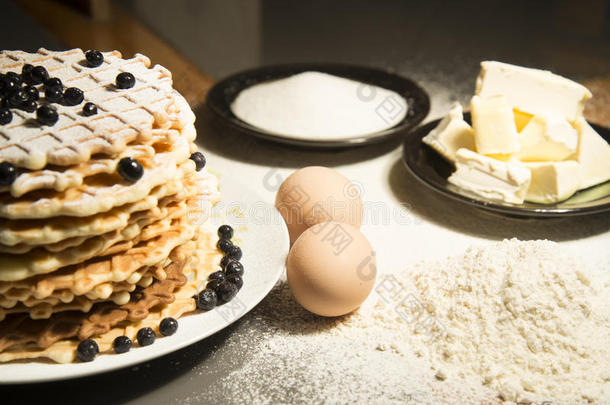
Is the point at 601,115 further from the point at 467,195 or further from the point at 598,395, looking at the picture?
the point at 598,395

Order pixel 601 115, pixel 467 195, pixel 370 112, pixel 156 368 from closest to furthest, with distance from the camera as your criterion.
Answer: pixel 156 368 → pixel 467 195 → pixel 370 112 → pixel 601 115

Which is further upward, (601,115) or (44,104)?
(44,104)

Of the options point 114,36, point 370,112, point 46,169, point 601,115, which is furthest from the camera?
point 114,36

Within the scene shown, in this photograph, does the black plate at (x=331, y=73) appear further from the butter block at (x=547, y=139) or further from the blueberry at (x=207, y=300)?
the blueberry at (x=207, y=300)

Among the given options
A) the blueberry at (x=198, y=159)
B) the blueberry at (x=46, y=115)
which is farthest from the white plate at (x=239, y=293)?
the blueberry at (x=46, y=115)

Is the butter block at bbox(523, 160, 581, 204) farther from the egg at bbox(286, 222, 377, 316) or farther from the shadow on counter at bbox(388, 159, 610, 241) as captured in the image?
the egg at bbox(286, 222, 377, 316)

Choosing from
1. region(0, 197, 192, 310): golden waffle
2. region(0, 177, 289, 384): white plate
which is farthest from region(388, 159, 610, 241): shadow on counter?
region(0, 197, 192, 310): golden waffle

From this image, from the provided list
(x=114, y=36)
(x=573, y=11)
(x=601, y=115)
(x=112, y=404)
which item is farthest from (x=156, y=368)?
(x=573, y=11)

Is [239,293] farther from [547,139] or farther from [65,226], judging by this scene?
[547,139]
